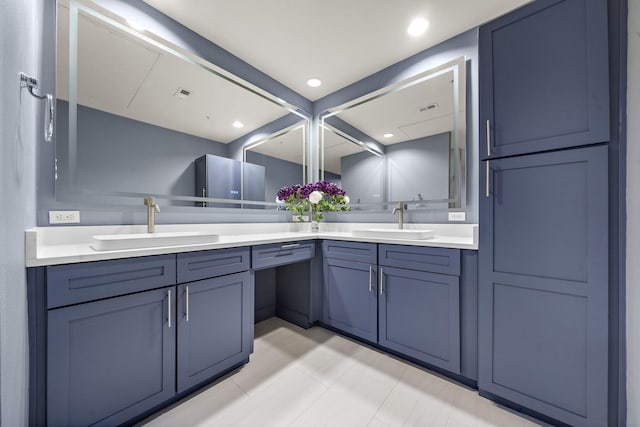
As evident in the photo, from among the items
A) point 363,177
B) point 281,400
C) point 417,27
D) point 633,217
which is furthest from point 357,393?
point 417,27

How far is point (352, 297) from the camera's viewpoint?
6.89ft

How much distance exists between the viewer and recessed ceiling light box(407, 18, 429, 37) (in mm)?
1874

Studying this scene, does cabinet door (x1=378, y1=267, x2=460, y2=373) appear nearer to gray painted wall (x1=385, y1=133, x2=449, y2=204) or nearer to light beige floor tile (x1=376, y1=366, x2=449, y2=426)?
light beige floor tile (x1=376, y1=366, x2=449, y2=426)

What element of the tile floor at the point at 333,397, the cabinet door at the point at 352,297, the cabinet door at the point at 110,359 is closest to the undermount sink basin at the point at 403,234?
the cabinet door at the point at 352,297

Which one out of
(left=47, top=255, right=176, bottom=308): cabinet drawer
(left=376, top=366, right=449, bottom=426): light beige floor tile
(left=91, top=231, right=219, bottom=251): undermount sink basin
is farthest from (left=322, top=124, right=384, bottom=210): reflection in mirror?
(left=47, top=255, right=176, bottom=308): cabinet drawer

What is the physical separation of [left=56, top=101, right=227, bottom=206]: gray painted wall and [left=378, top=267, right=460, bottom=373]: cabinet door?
5.64 feet

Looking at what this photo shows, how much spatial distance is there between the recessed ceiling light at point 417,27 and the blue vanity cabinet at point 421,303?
165cm

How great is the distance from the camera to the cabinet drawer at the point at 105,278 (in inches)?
40.3

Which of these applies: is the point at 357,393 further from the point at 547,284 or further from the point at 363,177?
the point at 363,177

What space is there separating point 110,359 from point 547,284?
2118 millimetres

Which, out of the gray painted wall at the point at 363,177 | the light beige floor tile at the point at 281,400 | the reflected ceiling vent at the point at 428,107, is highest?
the reflected ceiling vent at the point at 428,107

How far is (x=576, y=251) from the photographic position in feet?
4.01

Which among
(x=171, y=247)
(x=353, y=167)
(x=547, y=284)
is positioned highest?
(x=353, y=167)

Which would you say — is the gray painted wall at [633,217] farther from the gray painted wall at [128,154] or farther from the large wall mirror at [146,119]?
the gray painted wall at [128,154]
